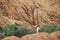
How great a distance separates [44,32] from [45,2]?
1.08 m

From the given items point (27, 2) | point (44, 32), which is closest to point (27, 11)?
point (27, 2)

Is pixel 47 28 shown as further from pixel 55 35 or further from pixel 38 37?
pixel 38 37

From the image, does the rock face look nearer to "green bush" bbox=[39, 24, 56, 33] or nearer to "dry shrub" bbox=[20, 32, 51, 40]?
"green bush" bbox=[39, 24, 56, 33]

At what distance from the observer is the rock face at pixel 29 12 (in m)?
7.77

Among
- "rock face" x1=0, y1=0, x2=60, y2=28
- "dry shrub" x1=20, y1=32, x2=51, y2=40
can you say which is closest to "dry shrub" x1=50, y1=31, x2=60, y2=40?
"dry shrub" x1=20, y1=32, x2=51, y2=40

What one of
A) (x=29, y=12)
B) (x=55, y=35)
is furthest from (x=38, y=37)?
(x=29, y=12)

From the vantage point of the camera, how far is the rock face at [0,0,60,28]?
7.77 meters

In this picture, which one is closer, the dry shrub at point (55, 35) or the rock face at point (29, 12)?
the dry shrub at point (55, 35)

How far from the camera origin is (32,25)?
25.8 feet

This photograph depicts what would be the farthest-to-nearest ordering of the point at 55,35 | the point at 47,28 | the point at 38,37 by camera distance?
the point at 47,28
the point at 55,35
the point at 38,37

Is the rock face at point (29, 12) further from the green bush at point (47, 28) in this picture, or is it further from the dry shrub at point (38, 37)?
the dry shrub at point (38, 37)

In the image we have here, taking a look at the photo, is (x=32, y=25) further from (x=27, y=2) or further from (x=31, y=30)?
(x=27, y=2)

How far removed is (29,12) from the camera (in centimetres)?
796

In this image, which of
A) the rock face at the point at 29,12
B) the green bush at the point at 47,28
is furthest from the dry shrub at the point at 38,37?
the rock face at the point at 29,12
